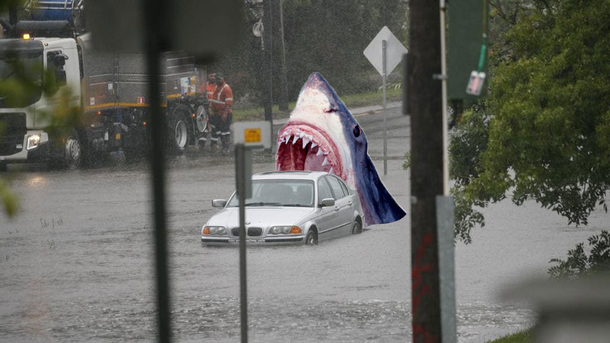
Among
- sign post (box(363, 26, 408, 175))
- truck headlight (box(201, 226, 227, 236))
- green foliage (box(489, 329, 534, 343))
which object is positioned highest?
sign post (box(363, 26, 408, 175))

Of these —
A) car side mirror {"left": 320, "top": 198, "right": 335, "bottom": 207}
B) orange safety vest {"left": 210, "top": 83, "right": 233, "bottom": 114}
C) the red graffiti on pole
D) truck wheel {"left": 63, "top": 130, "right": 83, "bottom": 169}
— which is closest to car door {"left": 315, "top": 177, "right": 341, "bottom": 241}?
car side mirror {"left": 320, "top": 198, "right": 335, "bottom": 207}

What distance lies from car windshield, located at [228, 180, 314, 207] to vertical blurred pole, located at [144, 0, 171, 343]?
1453cm

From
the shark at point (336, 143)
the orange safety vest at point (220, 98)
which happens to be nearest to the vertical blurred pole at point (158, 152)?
the shark at point (336, 143)

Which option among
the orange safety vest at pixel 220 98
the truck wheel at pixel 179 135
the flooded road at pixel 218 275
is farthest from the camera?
the orange safety vest at pixel 220 98

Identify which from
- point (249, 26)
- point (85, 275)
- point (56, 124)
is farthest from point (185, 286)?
point (249, 26)

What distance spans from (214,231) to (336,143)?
3958mm

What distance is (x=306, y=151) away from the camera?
23.1 metres

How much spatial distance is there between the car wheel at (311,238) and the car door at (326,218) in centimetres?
11

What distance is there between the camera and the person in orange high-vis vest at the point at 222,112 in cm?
Answer: 3594

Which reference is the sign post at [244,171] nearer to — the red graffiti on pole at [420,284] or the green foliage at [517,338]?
the red graffiti on pole at [420,284]

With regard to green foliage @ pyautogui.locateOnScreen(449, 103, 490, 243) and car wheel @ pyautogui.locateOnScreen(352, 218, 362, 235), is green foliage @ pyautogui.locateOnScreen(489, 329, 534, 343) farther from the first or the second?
car wheel @ pyautogui.locateOnScreen(352, 218, 362, 235)

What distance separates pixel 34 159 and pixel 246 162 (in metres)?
20.6

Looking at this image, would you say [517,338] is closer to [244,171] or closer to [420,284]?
[244,171]

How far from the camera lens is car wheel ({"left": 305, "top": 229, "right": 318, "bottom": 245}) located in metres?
19.0
